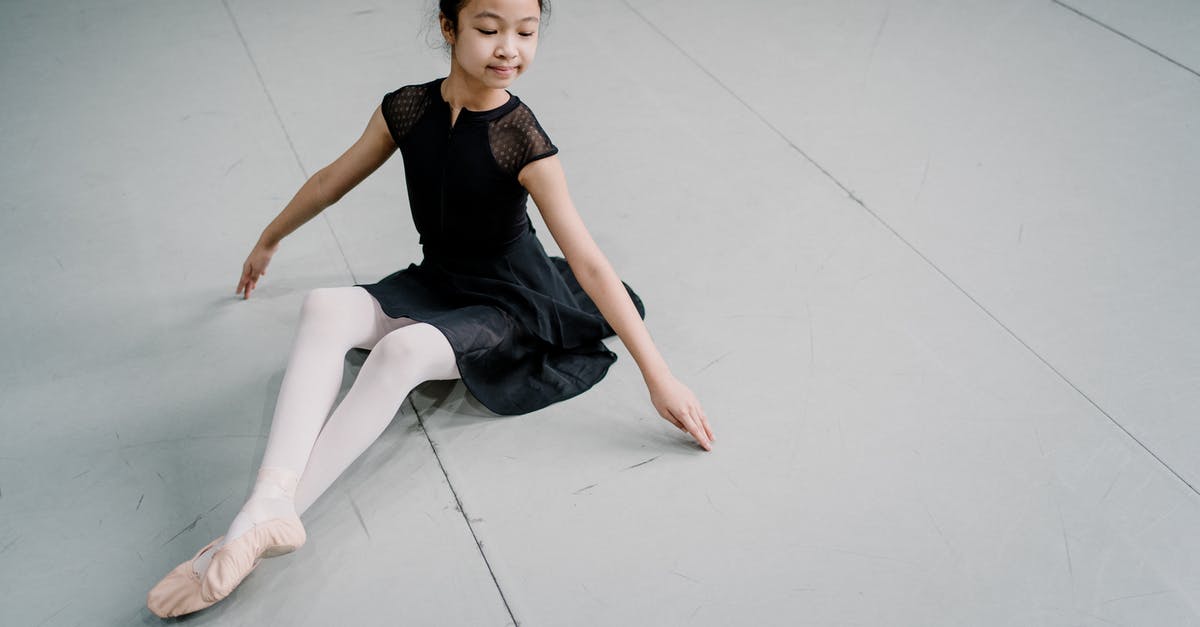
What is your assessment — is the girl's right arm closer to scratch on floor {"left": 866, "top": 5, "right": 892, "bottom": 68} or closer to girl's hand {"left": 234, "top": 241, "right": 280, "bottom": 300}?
girl's hand {"left": 234, "top": 241, "right": 280, "bottom": 300}

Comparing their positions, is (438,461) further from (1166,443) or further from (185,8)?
(185,8)

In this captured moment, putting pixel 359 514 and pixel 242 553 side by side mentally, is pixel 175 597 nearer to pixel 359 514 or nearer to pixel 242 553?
pixel 242 553

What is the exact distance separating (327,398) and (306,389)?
0.03 meters

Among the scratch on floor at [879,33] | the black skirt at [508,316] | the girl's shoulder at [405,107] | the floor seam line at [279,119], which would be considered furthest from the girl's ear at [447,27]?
the scratch on floor at [879,33]

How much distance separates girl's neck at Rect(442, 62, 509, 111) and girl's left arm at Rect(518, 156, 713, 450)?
4.4 inches

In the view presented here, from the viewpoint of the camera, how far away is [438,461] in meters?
1.53

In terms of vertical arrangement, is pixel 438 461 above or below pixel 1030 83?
below

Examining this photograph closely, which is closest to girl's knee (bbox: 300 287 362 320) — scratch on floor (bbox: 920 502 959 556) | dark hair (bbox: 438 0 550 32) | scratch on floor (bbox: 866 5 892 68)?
dark hair (bbox: 438 0 550 32)

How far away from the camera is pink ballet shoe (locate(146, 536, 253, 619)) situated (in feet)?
4.18

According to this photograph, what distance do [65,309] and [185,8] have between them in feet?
4.35

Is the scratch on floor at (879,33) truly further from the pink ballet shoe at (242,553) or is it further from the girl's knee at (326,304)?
A: the pink ballet shoe at (242,553)

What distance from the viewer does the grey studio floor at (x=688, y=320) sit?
4.52 feet

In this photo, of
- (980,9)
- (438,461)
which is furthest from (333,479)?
(980,9)

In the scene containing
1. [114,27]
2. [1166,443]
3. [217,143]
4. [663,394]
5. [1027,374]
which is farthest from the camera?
[114,27]
